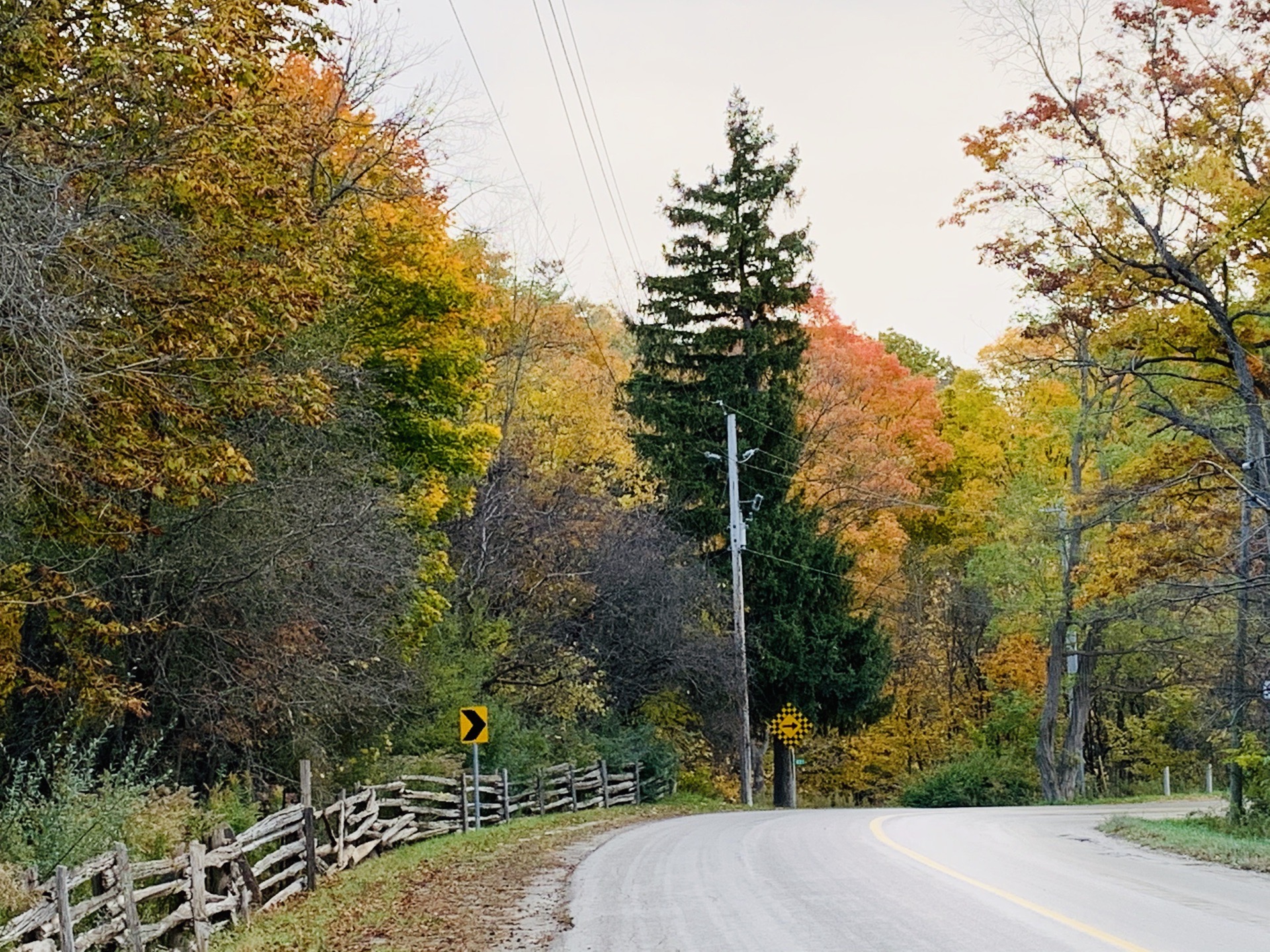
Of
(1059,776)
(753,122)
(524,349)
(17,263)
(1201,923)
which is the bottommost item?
(1059,776)

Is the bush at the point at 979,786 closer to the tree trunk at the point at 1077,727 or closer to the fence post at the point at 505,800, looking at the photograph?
the tree trunk at the point at 1077,727

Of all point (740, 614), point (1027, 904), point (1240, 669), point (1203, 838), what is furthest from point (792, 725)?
point (1027, 904)

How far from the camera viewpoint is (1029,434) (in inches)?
1638

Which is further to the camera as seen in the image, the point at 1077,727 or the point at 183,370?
the point at 1077,727

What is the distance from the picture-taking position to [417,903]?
1250cm

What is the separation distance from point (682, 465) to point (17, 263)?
29.1m

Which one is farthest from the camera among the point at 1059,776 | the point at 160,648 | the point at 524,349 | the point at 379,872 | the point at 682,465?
the point at 1059,776

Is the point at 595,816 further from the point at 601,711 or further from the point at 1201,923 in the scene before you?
the point at 1201,923

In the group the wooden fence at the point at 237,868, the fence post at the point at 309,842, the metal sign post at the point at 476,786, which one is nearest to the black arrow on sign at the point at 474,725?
the metal sign post at the point at 476,786

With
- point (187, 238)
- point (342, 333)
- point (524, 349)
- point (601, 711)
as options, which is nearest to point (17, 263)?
point (187, 238)

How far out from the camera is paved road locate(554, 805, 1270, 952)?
8641 millimetres

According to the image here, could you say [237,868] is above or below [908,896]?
above

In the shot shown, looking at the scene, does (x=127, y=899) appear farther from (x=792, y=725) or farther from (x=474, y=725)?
(x=792, y=725)

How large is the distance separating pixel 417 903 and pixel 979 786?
108 feet
